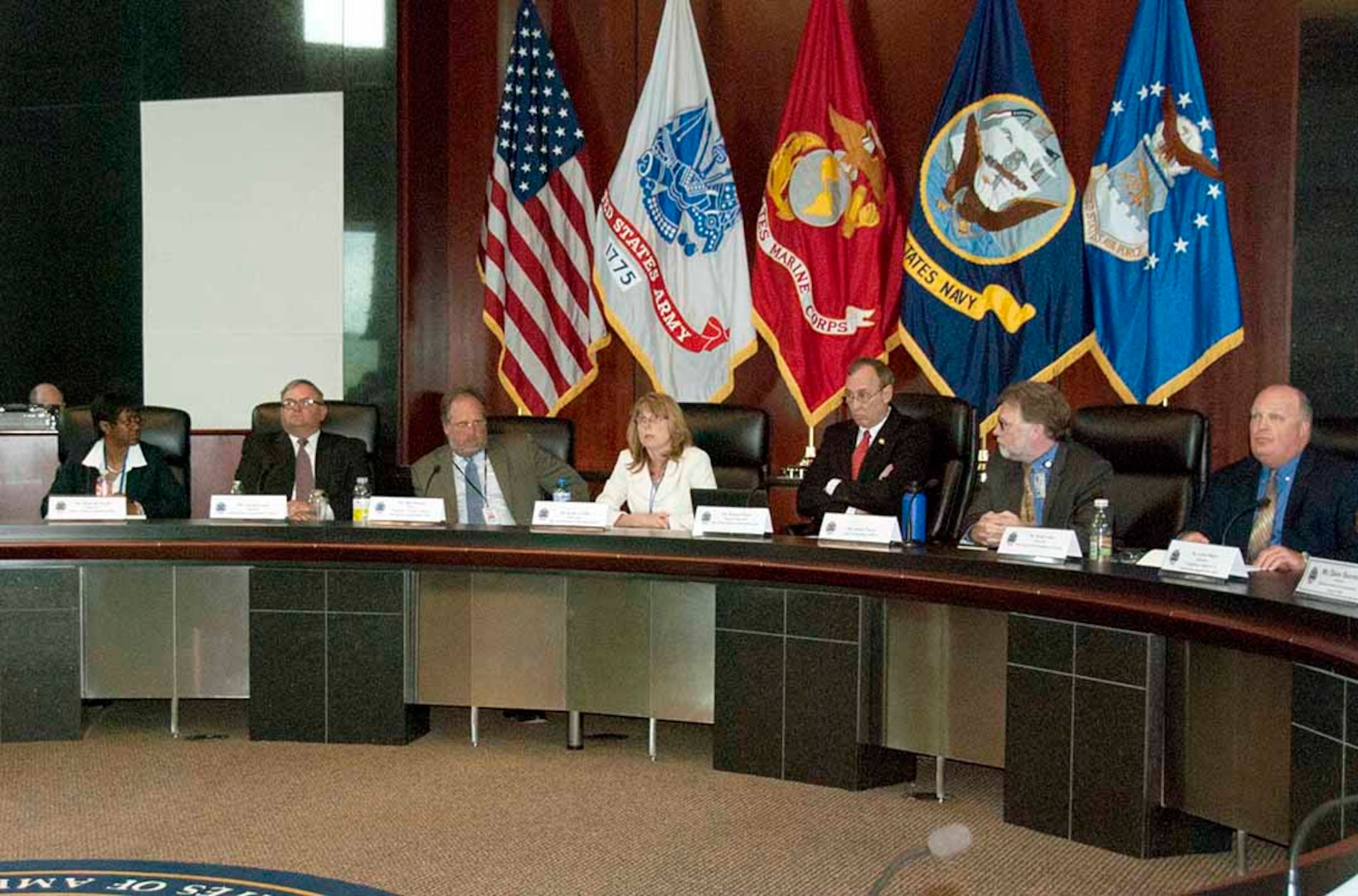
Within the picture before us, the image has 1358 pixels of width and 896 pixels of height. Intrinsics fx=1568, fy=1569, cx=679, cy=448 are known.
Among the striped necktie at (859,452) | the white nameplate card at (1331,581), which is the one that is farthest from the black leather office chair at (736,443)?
the white nameplate card at (1331,581)

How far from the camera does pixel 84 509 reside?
16.6 ft

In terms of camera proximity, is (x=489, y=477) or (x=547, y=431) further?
(x=547, y=431)

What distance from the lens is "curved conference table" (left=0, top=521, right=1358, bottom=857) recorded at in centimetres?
353

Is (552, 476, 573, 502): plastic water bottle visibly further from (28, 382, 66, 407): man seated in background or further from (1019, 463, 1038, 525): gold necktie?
(28, 382, 66, 407): man seated in background

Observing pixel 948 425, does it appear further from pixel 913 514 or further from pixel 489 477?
pixel 489 477

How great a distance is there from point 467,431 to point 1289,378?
2931mm

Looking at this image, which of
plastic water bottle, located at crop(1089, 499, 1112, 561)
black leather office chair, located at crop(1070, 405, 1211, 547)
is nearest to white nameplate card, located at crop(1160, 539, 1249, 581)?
plastic water bottle, located at crop(1089, 499, 1112, 561)

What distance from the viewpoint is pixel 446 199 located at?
7.53 metres

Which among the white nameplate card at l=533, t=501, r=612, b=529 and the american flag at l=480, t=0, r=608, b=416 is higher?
the american flag at l=480, t=0, r=608, b=416

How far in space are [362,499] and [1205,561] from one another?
2712 mm

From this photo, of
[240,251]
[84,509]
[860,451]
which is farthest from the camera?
[240,251]

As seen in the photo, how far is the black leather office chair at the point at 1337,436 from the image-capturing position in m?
4.33

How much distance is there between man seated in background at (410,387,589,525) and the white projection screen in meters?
1.95

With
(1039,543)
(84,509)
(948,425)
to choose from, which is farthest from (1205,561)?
(84,509)
